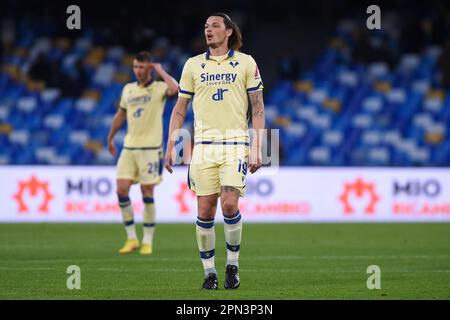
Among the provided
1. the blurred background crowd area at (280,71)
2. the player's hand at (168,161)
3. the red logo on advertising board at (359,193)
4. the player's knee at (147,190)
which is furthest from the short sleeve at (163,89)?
the blurred background crowd area at (280,71)

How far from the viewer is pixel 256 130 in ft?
29.1

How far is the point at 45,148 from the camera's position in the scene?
76.3ft

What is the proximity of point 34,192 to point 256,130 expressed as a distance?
11.1m

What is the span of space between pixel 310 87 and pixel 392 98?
7.04ft

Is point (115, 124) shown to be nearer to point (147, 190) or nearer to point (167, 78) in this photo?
point (147, 190)

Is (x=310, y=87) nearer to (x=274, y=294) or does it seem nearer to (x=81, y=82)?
(x=81, y=82)

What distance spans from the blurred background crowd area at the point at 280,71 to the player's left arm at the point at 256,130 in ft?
45.5

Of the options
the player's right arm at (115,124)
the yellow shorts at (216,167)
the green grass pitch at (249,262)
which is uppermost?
the player's right arm at (115,124)

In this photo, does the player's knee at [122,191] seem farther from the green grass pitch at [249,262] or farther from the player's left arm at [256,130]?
the player's left arm at [256,130]

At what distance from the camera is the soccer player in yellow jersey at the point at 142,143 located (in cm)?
1360

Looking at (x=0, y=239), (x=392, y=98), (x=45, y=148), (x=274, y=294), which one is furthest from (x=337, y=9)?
(x=274, y=294)

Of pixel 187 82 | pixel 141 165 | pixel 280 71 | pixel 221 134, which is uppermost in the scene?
pixel 280 71

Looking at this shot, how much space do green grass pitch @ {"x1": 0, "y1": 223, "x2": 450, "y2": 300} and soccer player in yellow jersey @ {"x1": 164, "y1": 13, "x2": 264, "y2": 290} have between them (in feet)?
1.83

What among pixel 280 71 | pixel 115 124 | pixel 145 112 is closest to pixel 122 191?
pixel 115 124
